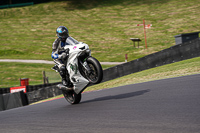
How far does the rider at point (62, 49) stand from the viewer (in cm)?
777

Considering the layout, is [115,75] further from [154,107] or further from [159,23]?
[159,23]

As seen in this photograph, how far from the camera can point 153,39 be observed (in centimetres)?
3641

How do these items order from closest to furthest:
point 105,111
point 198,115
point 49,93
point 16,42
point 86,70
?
1. point 198,115
2. point 105,111
3. point 86,70
4. point 49,93
5. point 16,42

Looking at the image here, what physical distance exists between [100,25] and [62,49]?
39.1 meters

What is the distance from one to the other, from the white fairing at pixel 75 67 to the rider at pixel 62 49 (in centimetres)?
19

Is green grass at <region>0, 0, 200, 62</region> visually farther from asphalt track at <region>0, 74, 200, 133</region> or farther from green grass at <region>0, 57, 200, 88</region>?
asphalt track at <region>0, 74, 200, 133</region>

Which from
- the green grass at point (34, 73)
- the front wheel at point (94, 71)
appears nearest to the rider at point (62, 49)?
the front wheel at point (94, 71)

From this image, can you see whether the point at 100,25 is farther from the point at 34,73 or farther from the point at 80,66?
the point at 80,66

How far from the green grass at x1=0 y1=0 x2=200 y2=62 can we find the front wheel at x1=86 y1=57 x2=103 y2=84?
22263 millimetres

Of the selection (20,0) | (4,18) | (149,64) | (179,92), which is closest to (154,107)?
(179,92)

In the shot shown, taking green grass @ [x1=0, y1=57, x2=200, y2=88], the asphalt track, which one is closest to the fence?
green grass @ [x1=0, y1=57, x2=200, y2=88]

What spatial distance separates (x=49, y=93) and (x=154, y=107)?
980 centimetres

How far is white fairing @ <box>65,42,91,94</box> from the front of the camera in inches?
289

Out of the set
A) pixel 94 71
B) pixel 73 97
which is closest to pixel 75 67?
pixel 94 71
